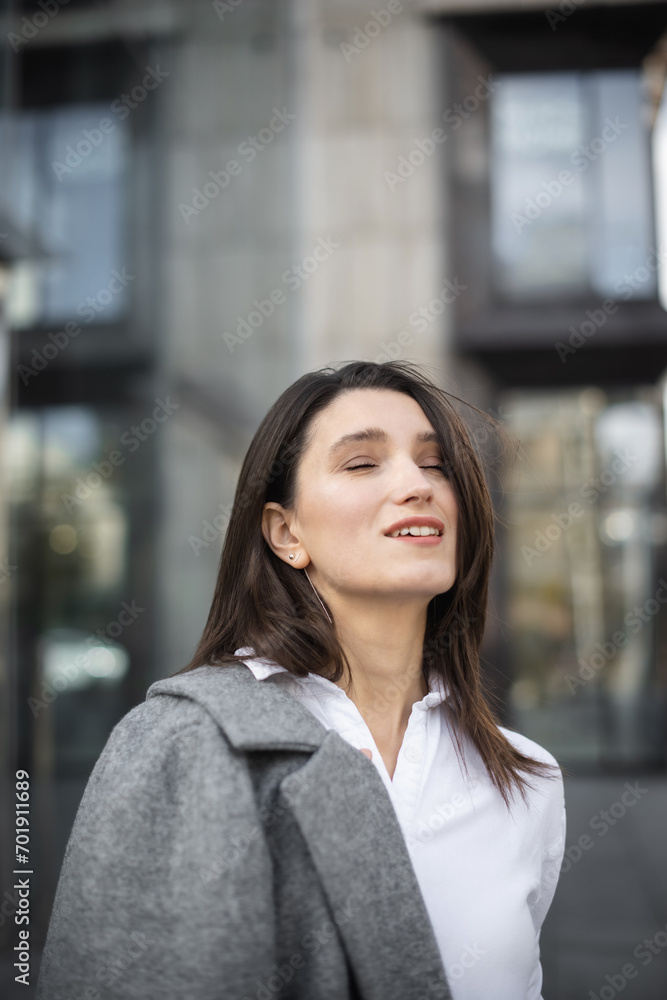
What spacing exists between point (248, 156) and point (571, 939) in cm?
609

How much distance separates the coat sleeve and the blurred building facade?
12.8 ft

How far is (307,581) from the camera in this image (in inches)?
76.0

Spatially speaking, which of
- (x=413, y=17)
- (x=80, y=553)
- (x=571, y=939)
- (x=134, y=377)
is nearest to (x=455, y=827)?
(x=571, y=939)

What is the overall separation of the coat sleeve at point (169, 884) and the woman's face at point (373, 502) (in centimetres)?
53

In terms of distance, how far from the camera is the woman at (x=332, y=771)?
1.34 metres

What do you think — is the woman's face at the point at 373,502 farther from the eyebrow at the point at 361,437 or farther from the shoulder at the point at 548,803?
the shoulder at the point at 548,803

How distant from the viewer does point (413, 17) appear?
7.22 m

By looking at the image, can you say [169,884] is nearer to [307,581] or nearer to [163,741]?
[163,741]

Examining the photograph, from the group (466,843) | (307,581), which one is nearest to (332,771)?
(466,843)

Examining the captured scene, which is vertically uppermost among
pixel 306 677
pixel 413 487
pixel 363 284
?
pixel 363 284

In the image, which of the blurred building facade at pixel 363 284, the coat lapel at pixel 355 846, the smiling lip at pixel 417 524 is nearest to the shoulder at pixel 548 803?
the coat lapel at pixel 355 846

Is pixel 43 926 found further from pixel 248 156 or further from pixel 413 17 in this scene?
pixel 413 17

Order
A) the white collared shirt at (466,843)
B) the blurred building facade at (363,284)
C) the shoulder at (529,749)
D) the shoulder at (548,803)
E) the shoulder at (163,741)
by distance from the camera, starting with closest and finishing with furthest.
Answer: the shoulder at (163,741)
the white collared shirt at (466,843)
the shoulder at (548,803)
the shoulder at (529,749)
the blurred building facade at (363,284)

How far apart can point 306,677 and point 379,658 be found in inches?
8.5
